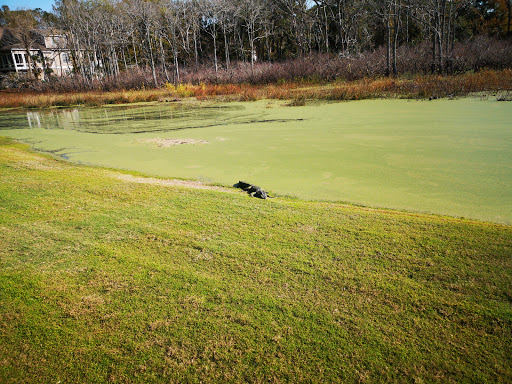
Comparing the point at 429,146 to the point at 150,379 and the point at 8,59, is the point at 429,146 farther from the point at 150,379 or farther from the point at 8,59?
the point at 8,59

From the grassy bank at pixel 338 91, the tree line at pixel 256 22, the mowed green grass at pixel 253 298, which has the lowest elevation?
the mowed green grass at pixel 253 298

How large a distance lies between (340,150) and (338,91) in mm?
8840

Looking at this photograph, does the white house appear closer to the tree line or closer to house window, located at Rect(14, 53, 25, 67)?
house window, located at Rect(14, 53, 25, 67)

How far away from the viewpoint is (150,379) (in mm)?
1406

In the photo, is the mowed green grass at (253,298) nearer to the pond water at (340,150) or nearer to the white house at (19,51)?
the pond water at (340,150)

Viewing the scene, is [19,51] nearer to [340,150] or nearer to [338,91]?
[338,91]

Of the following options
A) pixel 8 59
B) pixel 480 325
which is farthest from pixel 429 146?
pixel 8 59

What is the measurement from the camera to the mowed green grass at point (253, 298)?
1459 millimetres

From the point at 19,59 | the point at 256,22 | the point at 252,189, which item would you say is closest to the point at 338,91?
the point at 252,189

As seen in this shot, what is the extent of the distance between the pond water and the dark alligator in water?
0.28 m

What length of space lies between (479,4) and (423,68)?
24.4m

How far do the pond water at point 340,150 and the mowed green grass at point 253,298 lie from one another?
101cm

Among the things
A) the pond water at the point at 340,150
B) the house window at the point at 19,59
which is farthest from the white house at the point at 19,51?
the pond water at the point at 340,150

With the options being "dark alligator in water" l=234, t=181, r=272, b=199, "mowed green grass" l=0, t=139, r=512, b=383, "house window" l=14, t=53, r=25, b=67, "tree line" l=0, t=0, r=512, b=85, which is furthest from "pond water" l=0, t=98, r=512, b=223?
"house window" l=14, t=53, r=25, b=67
